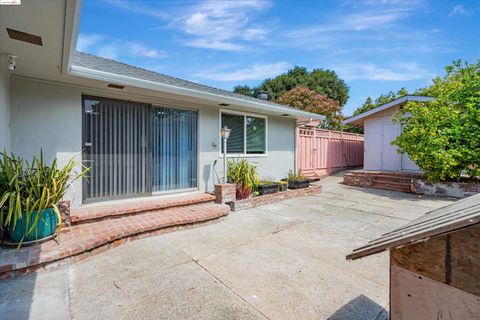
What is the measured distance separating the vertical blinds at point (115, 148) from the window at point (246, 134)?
2333mm

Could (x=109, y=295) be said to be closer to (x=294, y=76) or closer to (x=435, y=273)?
(x=435, y=273)

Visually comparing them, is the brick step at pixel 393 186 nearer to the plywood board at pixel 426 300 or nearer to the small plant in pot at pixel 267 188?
the small plant in pot at pixel 267 188

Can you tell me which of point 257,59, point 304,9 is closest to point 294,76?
point 257,59

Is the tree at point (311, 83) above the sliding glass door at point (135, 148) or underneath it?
above

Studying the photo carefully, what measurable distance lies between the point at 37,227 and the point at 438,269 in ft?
13.5

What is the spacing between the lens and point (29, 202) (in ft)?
10.2

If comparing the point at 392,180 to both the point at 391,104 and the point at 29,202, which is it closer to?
the point at 391,104

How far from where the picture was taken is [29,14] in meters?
2.36

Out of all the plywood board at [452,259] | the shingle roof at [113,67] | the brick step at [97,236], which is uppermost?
the shingle roof at [113,67]

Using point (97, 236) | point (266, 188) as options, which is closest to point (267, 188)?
point (266, 188)

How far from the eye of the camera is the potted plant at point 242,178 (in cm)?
614

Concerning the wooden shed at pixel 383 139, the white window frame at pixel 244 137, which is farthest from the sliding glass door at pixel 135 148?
the wooden shed at pixel 383 139

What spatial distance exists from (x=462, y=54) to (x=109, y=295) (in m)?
15.4

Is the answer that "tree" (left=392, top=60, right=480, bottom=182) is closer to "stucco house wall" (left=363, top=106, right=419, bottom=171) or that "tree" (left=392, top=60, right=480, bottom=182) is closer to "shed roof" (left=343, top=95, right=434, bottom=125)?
"shed roof" (left=343, top=95, right=434, bottom=125)
